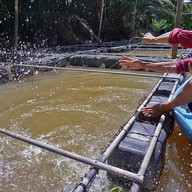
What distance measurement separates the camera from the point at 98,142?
10.8 feet

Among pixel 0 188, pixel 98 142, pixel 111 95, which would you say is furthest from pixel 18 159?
pixel 111 95

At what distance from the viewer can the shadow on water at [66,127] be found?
2.56 metres

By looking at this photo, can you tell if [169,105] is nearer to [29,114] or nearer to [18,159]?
[18,159]

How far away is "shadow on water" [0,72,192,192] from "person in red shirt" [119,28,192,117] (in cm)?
52

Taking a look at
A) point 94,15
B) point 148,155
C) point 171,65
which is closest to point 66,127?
point 171,65

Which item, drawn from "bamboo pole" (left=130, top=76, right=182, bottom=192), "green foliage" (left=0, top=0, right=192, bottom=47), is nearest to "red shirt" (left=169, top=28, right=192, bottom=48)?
"bamboo pole" (left=130, top=76, right=182, bottom=192)

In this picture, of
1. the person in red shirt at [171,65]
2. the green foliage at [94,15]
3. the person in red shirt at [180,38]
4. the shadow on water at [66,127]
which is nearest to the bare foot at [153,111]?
the person in red shirt at [171,65]

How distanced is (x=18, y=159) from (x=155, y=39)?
1.99 m

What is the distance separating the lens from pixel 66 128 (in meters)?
3.72

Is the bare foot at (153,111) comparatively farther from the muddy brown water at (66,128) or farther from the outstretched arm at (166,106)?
the muddy brown water at (66,128)

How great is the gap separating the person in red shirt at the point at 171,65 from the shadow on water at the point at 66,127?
52cm

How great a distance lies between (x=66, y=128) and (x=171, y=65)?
1701 mm

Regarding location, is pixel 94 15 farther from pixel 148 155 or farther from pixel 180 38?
pixel 148 155

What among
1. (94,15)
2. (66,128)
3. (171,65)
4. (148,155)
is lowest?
(66,128)
